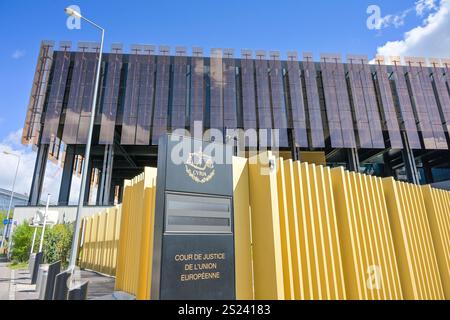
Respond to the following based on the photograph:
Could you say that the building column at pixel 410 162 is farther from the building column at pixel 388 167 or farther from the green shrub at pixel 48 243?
the green shrub at pixel 48 243

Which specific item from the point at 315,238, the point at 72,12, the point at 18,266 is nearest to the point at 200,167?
the point at 315,238

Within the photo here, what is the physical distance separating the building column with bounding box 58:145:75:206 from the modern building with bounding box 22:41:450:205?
0.10 metres

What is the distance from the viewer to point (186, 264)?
408 cm

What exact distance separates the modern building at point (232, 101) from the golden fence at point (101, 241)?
7356mm

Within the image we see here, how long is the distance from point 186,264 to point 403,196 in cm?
701

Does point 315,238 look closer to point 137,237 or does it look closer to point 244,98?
point 137,237

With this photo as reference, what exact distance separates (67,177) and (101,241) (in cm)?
1557

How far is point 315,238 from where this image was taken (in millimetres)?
5418

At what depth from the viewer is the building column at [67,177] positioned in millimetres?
25297

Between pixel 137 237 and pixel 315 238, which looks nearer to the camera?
pixel 315 238

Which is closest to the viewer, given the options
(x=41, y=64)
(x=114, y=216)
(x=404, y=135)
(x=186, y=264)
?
(x=186, y=264)
